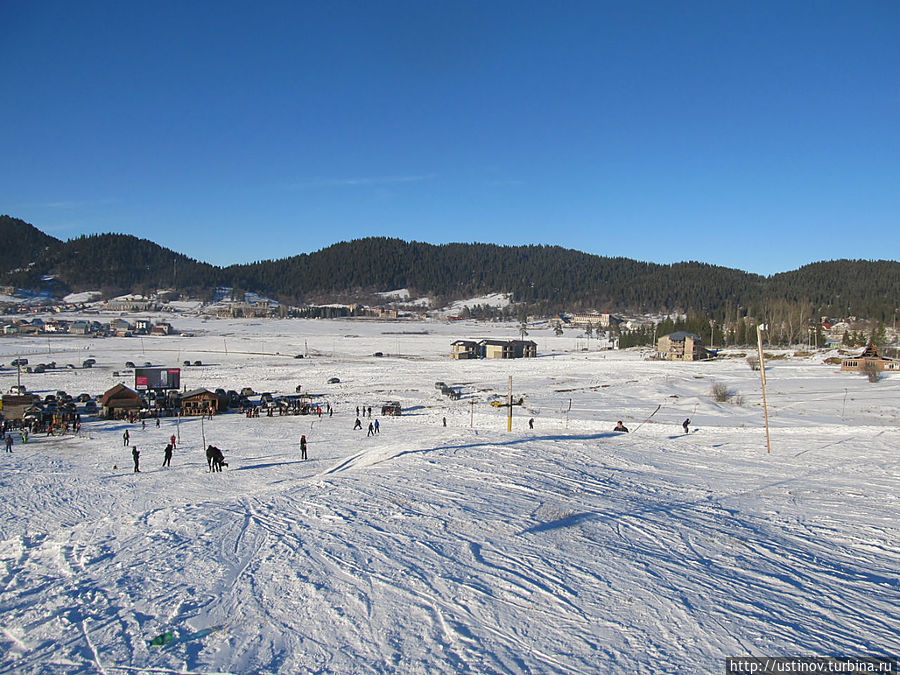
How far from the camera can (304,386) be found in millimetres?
46781

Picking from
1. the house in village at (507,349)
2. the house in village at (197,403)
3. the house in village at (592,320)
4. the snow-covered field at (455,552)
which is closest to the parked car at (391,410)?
the snow-covered field at (455,552)

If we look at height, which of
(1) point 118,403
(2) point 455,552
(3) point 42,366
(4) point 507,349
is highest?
(2) point 455,552

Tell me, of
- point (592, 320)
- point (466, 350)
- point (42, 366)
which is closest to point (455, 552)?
point (42, 366)

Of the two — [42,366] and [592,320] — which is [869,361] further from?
[592,320]

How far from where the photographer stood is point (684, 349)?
7006 cm

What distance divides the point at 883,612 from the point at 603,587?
383cm

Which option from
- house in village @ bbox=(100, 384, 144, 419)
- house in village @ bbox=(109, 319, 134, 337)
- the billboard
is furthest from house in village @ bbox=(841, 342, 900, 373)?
house in village @ bbox=(109, 319, 134, 337)

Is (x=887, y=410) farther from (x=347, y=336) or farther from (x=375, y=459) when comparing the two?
(x=347, y=336)

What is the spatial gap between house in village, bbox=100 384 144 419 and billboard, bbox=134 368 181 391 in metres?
3.50

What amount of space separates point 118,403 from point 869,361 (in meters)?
59.8

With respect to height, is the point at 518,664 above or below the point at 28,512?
above

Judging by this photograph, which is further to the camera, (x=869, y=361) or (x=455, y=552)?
(x=869, y=361)

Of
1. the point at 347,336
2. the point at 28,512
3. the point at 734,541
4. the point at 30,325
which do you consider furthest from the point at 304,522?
the point at 30,325

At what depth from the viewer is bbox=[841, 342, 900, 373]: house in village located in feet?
160
